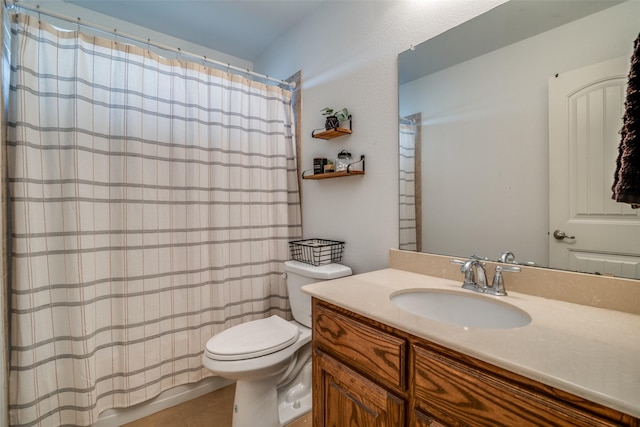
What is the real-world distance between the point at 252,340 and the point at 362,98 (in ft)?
4.60

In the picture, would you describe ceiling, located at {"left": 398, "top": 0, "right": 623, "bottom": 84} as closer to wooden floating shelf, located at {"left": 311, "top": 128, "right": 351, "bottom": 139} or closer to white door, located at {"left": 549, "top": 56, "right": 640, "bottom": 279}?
white door, located at {"left": 549, "top": 56, "right": 640, "bottom": 279}

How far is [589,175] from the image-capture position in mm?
858

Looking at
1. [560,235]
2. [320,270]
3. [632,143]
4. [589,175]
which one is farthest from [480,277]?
[320,270]

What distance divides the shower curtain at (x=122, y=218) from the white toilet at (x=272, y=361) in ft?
1.32

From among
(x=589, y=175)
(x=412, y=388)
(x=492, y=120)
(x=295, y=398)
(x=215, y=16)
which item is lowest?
(x=295, y=398)

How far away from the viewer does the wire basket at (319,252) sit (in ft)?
5.18

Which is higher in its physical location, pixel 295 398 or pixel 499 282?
pixel 499 282

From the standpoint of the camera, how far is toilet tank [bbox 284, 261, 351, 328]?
1491 millimetres

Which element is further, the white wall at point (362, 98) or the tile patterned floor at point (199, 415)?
the tile patterned floor at point (199, 415)

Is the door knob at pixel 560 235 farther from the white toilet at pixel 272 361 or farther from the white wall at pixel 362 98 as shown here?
the white toilet at pixel 272 361

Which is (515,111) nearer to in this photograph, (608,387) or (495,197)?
(495,197)

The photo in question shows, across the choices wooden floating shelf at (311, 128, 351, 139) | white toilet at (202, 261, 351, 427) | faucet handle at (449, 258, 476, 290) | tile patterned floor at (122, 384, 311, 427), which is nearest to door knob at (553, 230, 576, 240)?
faucet handle at (449, 258, 476, 290)

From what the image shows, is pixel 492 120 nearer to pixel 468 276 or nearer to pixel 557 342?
pixel 468 276

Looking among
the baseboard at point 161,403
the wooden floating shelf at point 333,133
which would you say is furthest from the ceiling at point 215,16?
the baseboard at point 161,403
